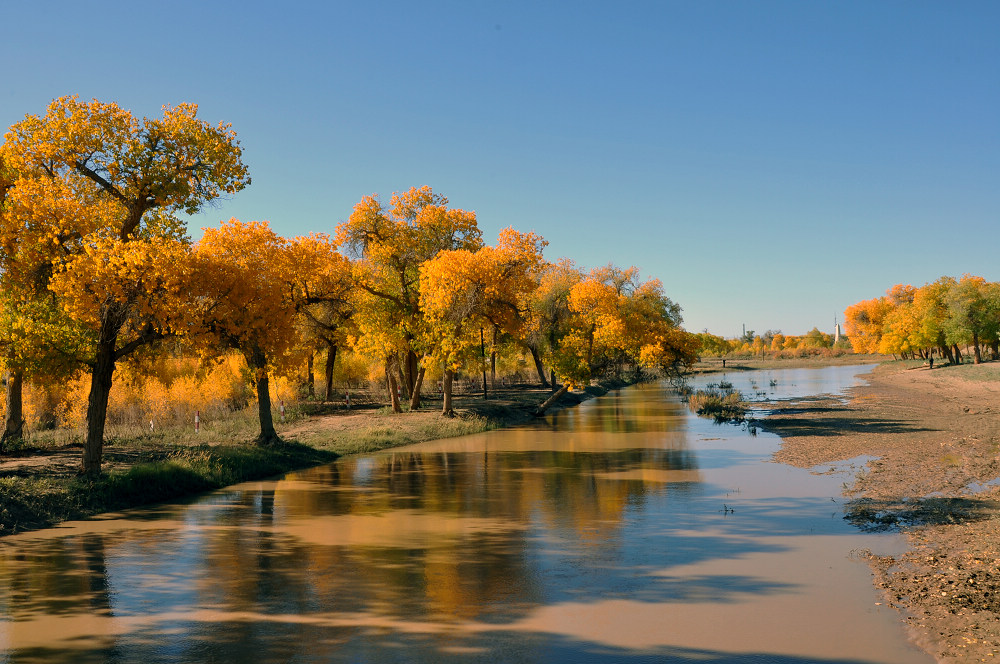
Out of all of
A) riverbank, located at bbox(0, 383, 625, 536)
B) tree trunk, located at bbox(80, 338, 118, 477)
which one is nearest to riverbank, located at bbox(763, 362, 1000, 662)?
riverbank, located at bbox(0, 383, 625, 536)

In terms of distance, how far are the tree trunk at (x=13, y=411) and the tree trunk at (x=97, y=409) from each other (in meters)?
5.12

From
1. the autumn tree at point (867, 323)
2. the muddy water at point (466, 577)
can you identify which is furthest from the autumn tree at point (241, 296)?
the autumn tree at point (867, 323)

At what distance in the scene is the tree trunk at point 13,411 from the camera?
20531 mm

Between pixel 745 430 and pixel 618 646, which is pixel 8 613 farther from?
pixel 745 430

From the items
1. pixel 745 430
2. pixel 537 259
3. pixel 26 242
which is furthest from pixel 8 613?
pixel 745 430

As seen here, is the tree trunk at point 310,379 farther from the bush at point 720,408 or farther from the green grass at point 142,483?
the bush at point 720,408

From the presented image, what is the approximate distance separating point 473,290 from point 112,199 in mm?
17192

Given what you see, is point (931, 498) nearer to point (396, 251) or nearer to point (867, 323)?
point (396, 251)

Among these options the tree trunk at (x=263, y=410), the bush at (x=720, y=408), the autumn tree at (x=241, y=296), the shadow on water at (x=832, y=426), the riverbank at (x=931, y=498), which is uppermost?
the autumn tree at (x=241, y=296)

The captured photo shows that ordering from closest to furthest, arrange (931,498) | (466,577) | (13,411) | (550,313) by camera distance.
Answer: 1. (466,577)
2. (931,498)
3. (13,411)
4. (550,313)

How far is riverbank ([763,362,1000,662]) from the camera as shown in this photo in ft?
26.6

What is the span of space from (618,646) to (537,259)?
2733 cm

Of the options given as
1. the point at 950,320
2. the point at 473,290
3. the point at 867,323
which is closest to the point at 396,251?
the point at 473,290

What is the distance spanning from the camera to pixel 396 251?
117ft
